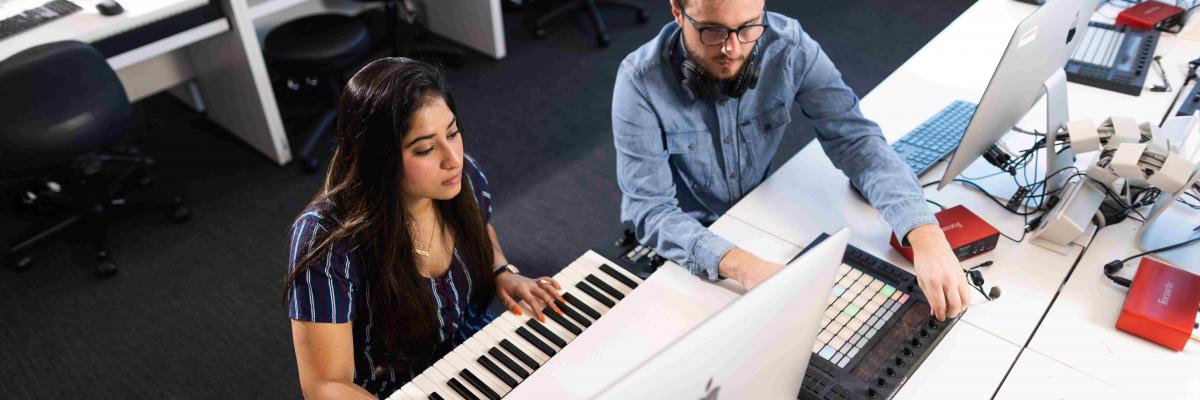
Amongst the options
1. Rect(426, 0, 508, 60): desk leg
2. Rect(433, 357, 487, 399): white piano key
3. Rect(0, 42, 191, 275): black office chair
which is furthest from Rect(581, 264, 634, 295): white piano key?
Rect(426, 0, 508, 60): desk leg

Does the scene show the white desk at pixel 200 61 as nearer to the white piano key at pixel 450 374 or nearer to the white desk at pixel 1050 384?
the white piano key at pixel 450 374

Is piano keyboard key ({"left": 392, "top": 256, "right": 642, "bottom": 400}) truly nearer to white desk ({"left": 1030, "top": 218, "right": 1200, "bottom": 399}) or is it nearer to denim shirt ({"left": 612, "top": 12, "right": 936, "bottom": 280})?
denim shirt ({"left": 612, "top": 12, "right": 936, "bottom": 280})

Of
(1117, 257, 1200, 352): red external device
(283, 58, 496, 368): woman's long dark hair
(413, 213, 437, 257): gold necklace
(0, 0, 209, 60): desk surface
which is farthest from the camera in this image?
(0, 0, 209, 60): desk surface

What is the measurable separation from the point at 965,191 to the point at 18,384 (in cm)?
246

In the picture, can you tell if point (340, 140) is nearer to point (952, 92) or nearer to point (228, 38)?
point (952, 92)

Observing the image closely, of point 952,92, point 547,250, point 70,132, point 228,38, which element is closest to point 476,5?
point 228,38

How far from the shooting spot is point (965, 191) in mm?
1747

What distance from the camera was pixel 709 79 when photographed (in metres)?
1.59

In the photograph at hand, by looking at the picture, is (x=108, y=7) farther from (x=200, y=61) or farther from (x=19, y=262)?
(x=19, y=262)

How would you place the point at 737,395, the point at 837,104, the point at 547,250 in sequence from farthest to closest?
the point at 547,250
the point at 837,104
the point at 737,395

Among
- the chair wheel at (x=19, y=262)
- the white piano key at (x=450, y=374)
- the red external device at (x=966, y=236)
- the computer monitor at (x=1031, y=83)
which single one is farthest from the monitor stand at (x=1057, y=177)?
the chair wheel at (x=19, y=262)

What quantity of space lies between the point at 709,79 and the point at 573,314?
0.51m

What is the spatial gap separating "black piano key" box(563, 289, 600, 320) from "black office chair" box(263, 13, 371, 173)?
1.76m

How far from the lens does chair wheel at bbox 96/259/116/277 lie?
8.54 ft
